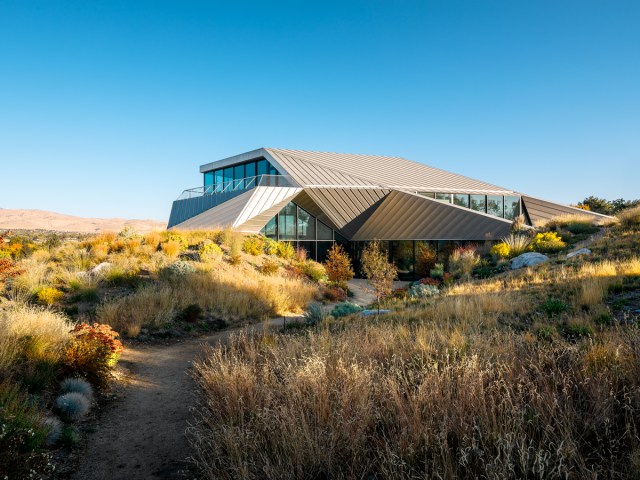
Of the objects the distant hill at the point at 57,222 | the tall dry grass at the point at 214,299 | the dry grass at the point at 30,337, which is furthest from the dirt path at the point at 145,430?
the distant hill at the point at 57,222

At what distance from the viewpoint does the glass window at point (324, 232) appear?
30812 mm

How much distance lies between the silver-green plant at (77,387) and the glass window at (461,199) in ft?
91.4

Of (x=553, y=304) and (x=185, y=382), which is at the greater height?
(x=553, y=304)

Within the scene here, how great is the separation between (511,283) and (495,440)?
11.1 meters

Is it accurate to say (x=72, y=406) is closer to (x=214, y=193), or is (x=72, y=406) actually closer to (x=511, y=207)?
(x=214, y=193)

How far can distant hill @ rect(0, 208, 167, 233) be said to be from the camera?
345ft

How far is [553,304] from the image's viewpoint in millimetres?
9656

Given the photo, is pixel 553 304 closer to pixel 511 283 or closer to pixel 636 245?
pixel 511 283

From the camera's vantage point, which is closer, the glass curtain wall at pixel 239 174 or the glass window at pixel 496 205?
the glass curtain wall at pixel 239 174

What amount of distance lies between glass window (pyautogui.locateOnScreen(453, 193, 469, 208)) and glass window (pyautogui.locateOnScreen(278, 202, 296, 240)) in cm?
1127

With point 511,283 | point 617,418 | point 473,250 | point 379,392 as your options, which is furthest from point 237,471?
point 473,250

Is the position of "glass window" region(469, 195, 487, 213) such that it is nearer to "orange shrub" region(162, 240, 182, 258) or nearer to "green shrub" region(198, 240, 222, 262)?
"green shrub" region(198, 240, 222, 262)

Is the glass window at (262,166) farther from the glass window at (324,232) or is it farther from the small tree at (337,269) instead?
the small tree at (337,269)

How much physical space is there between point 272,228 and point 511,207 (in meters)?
17.0
